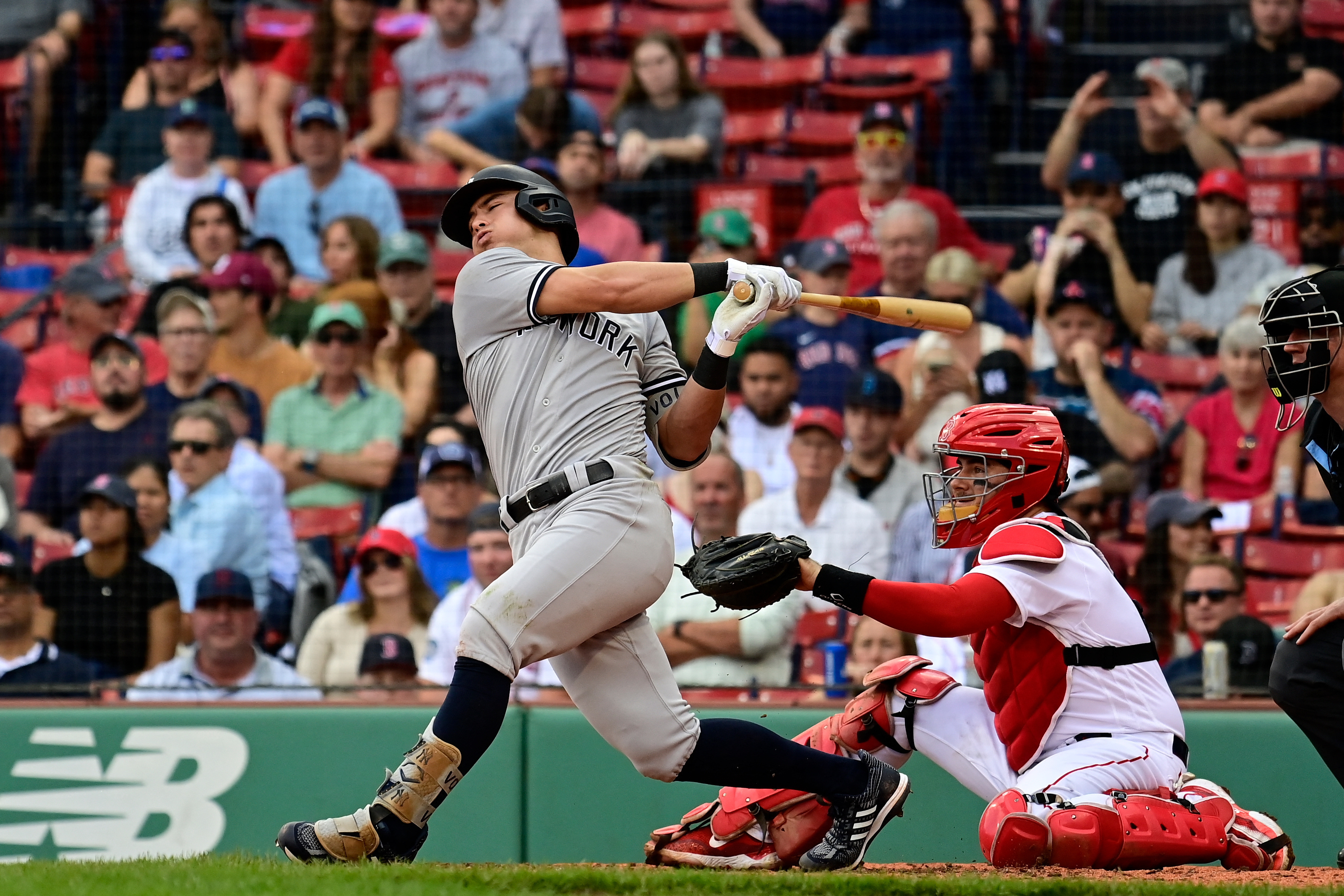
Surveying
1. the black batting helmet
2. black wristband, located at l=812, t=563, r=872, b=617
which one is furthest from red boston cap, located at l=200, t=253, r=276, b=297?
black wristband, located at l=812, t=563, r=872, b=617

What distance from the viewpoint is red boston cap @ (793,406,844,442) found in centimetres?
661

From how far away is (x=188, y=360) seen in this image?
24.8ft

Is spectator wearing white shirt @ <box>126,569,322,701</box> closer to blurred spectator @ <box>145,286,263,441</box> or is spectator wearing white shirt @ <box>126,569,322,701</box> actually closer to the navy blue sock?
blurred spectator @ <box>145,286,263,441</box>

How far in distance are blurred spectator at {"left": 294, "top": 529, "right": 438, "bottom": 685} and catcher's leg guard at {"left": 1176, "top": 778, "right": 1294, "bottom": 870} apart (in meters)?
3.21

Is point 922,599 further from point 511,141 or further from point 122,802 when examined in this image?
point 511,141

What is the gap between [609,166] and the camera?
8820 mm

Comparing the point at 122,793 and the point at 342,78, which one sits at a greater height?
the point at 342,78

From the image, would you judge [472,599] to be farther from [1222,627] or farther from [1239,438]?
[1239,438]

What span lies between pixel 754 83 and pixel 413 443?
370 centimetres

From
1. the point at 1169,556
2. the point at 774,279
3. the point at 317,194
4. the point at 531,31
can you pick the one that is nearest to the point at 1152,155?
the point at 1169,556

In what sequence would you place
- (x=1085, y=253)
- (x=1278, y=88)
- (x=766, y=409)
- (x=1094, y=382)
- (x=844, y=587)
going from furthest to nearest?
(x=1278, y=88) → (x=1085, y=253) → (x=766, y=409) → (x=1094, y=382) → (x=844, y=587)

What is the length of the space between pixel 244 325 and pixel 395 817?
4.88 metres

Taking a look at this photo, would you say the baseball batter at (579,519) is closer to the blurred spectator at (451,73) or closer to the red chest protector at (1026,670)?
the red chest protector at (1026,670)

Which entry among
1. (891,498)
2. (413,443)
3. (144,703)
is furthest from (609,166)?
(144,703)
